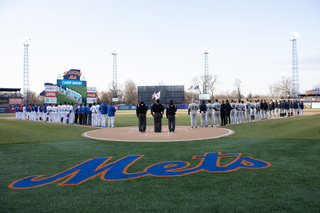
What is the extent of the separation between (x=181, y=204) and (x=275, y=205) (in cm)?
156

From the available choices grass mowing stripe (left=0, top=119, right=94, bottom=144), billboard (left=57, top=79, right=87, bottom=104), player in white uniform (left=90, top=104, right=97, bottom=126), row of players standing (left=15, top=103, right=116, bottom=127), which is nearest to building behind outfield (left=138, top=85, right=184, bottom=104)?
billboard (left=57, top=79, right=87, bottom=104)

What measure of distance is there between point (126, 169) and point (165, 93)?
67968 millimetres

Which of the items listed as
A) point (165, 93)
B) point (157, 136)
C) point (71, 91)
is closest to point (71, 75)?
point (71, 91)

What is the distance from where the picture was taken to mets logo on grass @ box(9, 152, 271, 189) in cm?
539

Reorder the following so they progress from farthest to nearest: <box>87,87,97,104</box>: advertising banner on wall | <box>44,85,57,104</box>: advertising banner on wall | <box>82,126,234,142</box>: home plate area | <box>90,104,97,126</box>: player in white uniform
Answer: <box>87,87,97,104</box>: advertising banner on wall → <box>44,85,57,104</box>: advertising banner on wall → <box>90,104,97,126</box>: player in white uniform → <box>82,126,234,142</box>: home plate area

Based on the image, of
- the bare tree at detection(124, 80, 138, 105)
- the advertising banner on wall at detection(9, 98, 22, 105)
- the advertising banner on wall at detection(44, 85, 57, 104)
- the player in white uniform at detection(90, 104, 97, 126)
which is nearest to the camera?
the player in white uniform at detection(90, 104, 97, 126)

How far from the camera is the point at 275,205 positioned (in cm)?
390

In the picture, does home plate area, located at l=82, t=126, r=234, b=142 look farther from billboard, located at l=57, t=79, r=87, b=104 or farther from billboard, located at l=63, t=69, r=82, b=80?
billboard, located at l=63, t=69, r=82, b=80

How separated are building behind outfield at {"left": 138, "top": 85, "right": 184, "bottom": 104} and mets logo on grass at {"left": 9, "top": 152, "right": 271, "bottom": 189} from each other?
65889 mm

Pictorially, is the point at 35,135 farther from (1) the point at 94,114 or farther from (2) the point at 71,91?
(2) the point at 71,91

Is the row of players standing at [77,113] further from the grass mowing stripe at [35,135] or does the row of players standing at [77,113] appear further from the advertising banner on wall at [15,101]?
the advertising banner on wall at [15,101]

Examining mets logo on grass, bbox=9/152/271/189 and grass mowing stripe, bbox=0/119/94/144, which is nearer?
mets logo on grass, bbox=9/152/271/189

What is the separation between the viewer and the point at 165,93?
7388 cm

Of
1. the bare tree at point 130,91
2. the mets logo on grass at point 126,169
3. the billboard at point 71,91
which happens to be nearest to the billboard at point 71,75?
the billboard at point 71,91
